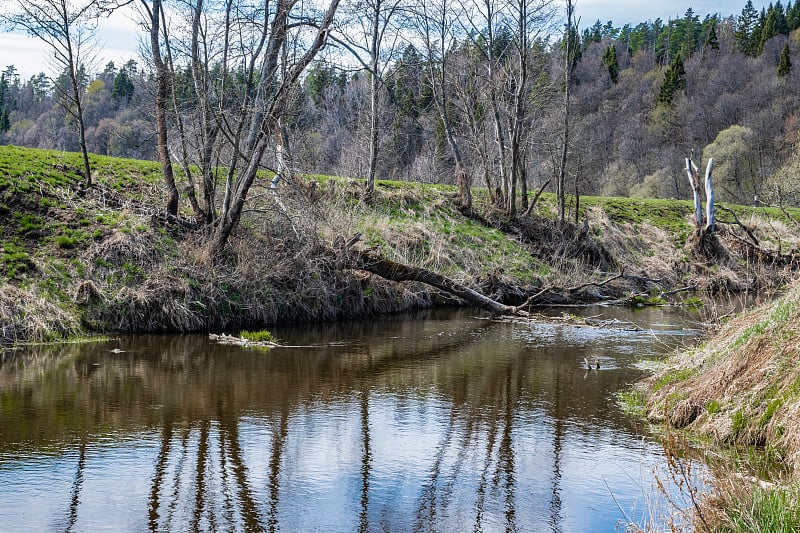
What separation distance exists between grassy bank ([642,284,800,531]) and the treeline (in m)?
5.08

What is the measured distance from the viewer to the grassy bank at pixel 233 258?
1617 cm

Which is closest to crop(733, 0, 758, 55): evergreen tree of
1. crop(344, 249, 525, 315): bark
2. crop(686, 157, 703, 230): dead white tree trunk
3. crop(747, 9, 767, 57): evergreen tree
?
crop(747, 9, 767, 57): evergreen tree

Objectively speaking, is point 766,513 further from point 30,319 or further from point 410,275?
point 410,275

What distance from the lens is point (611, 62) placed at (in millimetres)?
84812

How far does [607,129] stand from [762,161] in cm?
1897

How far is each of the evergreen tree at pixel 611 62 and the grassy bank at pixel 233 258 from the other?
60.8m

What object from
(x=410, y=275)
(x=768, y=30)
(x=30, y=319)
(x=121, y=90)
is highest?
(x=768, y=30)

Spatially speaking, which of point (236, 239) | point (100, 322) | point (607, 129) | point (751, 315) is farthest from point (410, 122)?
point (751, 315)

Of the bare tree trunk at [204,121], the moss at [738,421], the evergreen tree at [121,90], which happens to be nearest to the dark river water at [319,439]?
A: the moss at [738,421]

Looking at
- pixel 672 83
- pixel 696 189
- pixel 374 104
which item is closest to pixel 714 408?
pixel 374 104

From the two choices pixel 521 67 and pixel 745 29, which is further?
pixel 745 29

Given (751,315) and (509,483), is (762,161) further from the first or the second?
(509,483)

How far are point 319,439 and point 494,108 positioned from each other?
69.1ft

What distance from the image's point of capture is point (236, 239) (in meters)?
19.2
